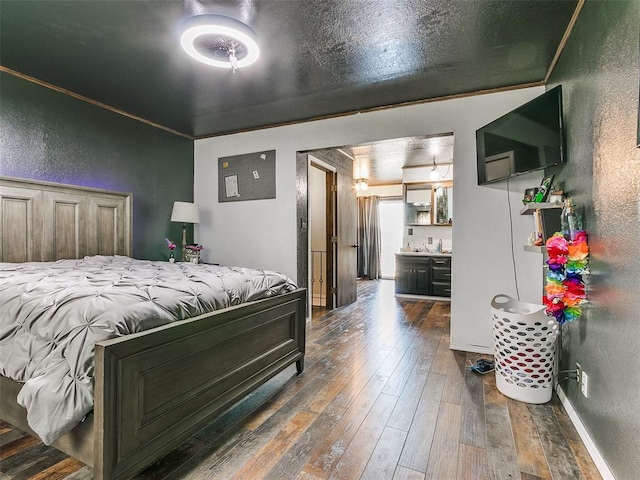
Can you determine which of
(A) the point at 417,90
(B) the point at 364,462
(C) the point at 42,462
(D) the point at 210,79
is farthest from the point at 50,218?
(A) the point at 417,90

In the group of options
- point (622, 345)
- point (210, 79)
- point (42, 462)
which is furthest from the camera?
point (210, 79)

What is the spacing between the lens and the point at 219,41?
7.42ft

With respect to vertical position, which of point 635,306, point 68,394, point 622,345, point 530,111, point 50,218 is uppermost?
point 530,111

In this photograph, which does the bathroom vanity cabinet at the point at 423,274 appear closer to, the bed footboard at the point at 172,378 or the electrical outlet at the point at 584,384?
the electrical outlet at the point at 584,384

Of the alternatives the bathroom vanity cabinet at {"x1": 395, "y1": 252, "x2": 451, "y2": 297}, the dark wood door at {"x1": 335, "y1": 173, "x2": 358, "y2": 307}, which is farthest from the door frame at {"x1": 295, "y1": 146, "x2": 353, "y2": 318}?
the bathroom vanity cabinet at {"x1": 395, "y1": 252, "x2": 451, "y2": 297}

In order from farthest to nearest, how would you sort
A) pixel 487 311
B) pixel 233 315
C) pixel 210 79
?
1. pixel 487 311
2. pixel 210 79
3. pixel 233 315

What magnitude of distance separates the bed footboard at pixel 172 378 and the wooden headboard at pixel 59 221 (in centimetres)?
231

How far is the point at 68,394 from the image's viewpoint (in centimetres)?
125

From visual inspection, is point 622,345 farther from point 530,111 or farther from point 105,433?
point 105,433

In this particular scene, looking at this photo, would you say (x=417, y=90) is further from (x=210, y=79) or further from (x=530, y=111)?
(x=210, y=79)

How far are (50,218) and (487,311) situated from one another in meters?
4.16

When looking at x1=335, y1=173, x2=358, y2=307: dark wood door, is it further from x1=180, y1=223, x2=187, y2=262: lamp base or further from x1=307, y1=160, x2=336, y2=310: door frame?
x1=180, y1=223, x2=187, y2=262: lamp base

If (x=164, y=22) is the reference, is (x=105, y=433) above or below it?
below

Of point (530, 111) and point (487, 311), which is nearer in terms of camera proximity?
point (530, 111)
